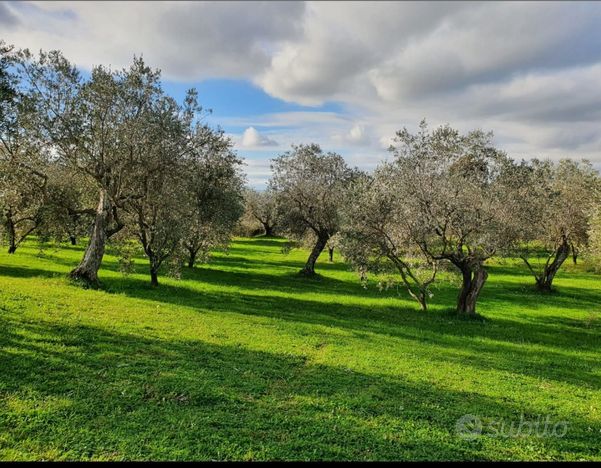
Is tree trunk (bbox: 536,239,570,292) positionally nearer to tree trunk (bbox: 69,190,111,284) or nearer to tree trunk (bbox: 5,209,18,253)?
tree trunk (bbox: 69,190,111,284)

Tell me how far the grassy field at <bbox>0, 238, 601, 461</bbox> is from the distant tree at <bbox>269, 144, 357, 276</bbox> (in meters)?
15.5

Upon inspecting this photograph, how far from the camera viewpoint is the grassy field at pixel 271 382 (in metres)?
6.54

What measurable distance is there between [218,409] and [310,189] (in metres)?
29.0

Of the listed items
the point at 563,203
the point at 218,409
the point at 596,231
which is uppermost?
the point at 563,203

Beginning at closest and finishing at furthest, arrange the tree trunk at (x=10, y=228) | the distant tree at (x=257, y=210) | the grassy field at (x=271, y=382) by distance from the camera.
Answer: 1. the grassy field at (x=271, y=382)
2. the tree trunk at (x=10, y=228)
3. the distant tree at (x=257, y=210)

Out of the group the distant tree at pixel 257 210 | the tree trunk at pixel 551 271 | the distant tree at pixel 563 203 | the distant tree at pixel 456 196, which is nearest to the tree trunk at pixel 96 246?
the distant tree at pixel 456 196

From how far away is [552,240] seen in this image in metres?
34.7

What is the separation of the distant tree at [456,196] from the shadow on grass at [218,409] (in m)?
11.2

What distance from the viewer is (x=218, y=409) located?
25.4 ft

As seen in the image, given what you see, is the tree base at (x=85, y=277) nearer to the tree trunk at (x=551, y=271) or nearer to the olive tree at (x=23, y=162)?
the olive tree at (x=23, y=162)

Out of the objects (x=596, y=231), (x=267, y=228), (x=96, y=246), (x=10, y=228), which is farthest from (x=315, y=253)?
(x=267, y=228)

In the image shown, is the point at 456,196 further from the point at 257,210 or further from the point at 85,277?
the point at 257,210

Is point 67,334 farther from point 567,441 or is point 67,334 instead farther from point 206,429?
point 567,441

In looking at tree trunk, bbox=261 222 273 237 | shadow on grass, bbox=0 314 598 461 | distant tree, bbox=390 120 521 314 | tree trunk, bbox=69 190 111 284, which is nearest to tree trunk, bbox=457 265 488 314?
distant tree, bbox=390 120 521 314
